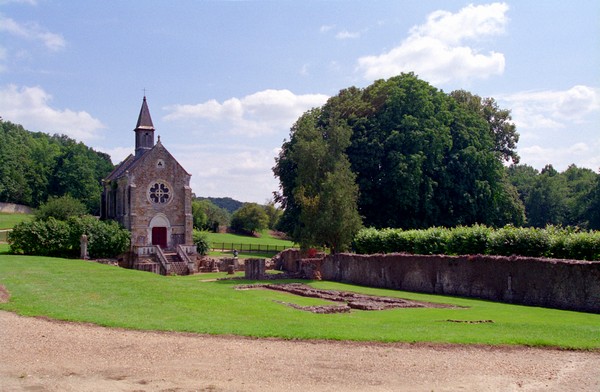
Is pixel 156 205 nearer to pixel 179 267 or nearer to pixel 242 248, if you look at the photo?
pixel 179 267

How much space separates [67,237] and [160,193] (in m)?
8.52

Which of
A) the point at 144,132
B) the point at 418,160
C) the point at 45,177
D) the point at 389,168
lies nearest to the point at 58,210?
the point at 144,132

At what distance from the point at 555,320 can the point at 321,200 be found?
21520 millimetres

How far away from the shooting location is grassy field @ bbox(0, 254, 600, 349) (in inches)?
584

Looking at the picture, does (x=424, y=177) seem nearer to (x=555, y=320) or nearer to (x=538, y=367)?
(x=555, y=320)

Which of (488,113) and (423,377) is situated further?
(488,113)

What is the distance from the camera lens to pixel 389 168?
46281 mm

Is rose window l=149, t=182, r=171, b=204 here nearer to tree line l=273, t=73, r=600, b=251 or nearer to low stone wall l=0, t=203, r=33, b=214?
tree line l=273, t=73, r=600, b=251

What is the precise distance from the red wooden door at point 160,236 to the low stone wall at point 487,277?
17.0 meters

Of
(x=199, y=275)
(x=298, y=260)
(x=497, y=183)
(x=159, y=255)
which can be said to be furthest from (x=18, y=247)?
(x=497, y=183)

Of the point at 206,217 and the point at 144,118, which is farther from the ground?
the point at 144,118

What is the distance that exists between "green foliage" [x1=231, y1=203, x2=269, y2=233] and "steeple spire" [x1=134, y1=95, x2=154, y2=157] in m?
34.8

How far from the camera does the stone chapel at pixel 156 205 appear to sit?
151ft

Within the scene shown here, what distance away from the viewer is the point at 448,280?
97.3 ft
